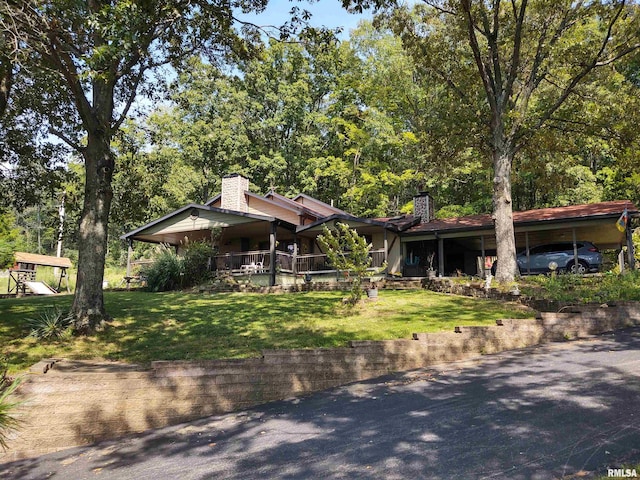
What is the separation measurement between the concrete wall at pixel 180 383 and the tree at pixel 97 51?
10.7 ft

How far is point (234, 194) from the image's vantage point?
24.3 m

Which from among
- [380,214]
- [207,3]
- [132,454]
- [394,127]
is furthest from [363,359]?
[394,127]

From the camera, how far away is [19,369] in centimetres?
634

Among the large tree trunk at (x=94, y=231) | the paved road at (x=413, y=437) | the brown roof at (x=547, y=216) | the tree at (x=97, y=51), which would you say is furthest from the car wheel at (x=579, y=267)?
the large tree trunk at (x=94, y=231)

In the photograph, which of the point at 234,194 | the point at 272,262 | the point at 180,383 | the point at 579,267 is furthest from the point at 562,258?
the point at 180,383

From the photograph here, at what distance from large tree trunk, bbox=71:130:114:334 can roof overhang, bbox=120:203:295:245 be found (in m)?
11.3

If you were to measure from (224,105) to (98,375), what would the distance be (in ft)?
117

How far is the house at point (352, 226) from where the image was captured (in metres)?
19.0

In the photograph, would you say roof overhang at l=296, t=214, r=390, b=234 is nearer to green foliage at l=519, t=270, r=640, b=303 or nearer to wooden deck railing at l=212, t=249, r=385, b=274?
wooden deck railing at l=212, t=249, r=385, b=274

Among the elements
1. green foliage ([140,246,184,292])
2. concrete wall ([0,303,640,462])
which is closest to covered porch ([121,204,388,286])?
green foliage ([140,246,184,292])

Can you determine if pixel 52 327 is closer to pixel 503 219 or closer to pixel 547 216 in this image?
pixel 503 219

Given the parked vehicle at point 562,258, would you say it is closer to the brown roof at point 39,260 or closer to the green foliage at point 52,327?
the green foliage at point 52,327

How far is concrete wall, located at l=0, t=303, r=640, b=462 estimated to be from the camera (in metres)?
4.93

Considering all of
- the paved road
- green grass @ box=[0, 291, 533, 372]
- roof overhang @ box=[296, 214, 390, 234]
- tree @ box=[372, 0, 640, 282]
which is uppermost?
tree @ box=[372, 0, 640, 282]
